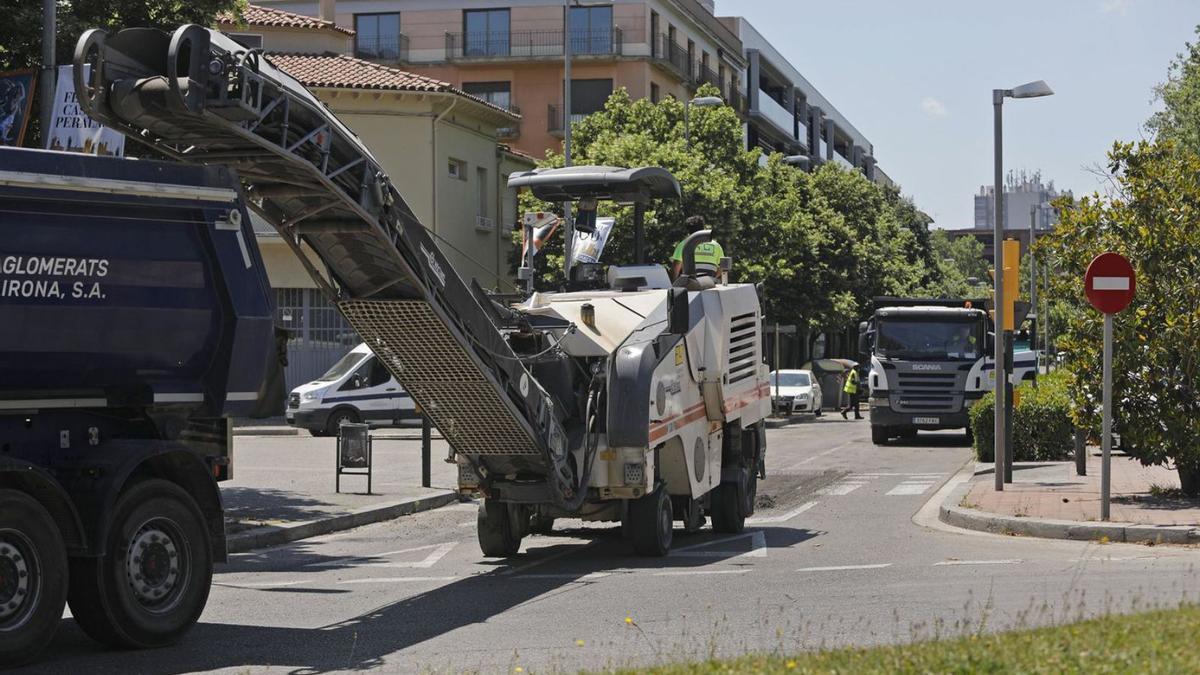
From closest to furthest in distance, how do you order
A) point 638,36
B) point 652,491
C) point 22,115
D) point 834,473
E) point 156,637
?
point 156,637 < point 652,491 < point 22,115 < point 834,473 < point 638,36

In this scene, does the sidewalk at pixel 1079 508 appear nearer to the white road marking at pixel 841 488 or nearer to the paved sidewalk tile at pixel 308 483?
the white road marking at pixel 841 488

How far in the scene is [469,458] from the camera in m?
13.5

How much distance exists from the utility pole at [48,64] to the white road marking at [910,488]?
36.7ft

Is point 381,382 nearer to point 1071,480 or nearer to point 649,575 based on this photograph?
point 1071,480

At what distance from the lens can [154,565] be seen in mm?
9758

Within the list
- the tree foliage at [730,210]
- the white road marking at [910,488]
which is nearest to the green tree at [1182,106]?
the tree foliage at [730,210]

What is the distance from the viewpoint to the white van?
37.2 m

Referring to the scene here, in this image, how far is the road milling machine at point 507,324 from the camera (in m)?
10.1

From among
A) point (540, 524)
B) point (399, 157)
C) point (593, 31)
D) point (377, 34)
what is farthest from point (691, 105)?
point (540, 524)

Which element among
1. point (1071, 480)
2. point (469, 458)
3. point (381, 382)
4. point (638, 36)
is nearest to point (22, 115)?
point (469, 458)

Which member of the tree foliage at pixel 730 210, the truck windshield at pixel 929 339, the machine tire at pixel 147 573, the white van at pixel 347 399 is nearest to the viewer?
the machine tire at pixel 147 573

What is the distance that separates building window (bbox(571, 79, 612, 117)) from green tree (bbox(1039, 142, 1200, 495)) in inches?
1822

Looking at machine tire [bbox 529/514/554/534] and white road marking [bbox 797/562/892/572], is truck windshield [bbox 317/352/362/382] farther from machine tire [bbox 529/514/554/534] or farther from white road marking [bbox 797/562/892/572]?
white road marking [bbox 797/562/892/572]

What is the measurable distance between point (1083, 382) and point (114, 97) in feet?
37.6
